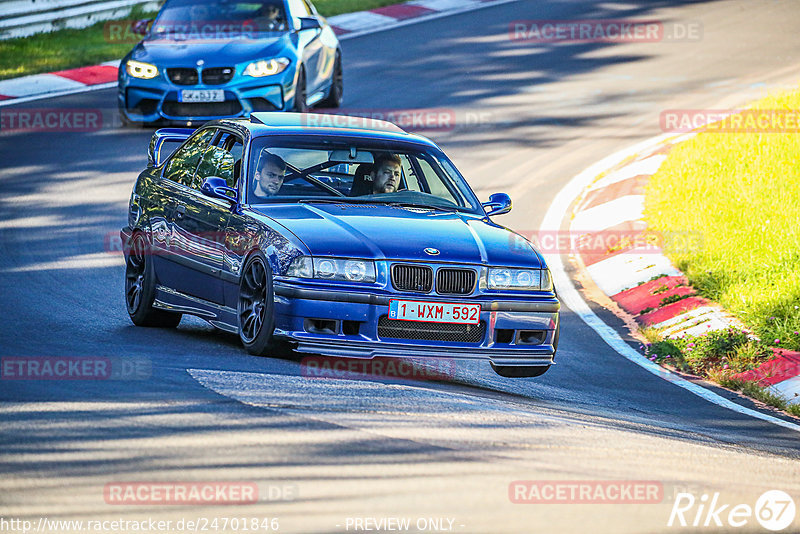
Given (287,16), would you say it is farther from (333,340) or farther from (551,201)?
(333,340)

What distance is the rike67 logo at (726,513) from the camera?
537 centimetres

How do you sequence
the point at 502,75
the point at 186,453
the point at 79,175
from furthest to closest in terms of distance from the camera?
the point at 502,75, the point at 79,175, the point at 186,453

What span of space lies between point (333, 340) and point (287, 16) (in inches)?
395

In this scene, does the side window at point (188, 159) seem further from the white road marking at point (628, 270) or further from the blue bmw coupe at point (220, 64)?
the blue bmw coupe at point (220, 64)

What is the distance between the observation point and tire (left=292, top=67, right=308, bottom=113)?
16.3 meters

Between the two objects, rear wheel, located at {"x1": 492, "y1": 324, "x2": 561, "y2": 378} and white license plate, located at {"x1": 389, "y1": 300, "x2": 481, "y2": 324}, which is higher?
white license plate, located at {"x1": 389, "y1": 300, "x2": 481, "y2": 324}

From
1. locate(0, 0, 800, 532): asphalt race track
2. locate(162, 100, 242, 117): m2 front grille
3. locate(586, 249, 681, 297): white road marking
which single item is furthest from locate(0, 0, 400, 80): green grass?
locate(586, 249, 681, 297): white road marking

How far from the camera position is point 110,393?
259 inches

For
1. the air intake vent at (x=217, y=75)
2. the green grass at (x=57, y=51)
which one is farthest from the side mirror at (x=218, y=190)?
the green grass at (x=57, y=51)

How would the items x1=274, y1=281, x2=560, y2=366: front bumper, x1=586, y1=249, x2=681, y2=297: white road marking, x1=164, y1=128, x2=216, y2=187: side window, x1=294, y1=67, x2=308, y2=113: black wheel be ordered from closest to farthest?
x1=274, y1=281, x2=560, y2=366: front bumper, x1=164, y1=128, x2=216, y2=187: side window, x1=586, y1=249, x2=681, y2=297: white road marking, x1=294, y1=67, x2=308, y2=113: black wheel

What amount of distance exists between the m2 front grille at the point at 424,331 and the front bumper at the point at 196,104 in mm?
8363

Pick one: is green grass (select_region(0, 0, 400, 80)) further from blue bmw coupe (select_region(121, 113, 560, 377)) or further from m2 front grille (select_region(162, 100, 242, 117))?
blue bmw coupe (select_region(121, 113, 560, 377))

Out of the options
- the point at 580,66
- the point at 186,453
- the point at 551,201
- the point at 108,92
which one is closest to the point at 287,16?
the point at 108,92

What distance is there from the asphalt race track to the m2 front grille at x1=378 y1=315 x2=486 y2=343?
1.02 ft
